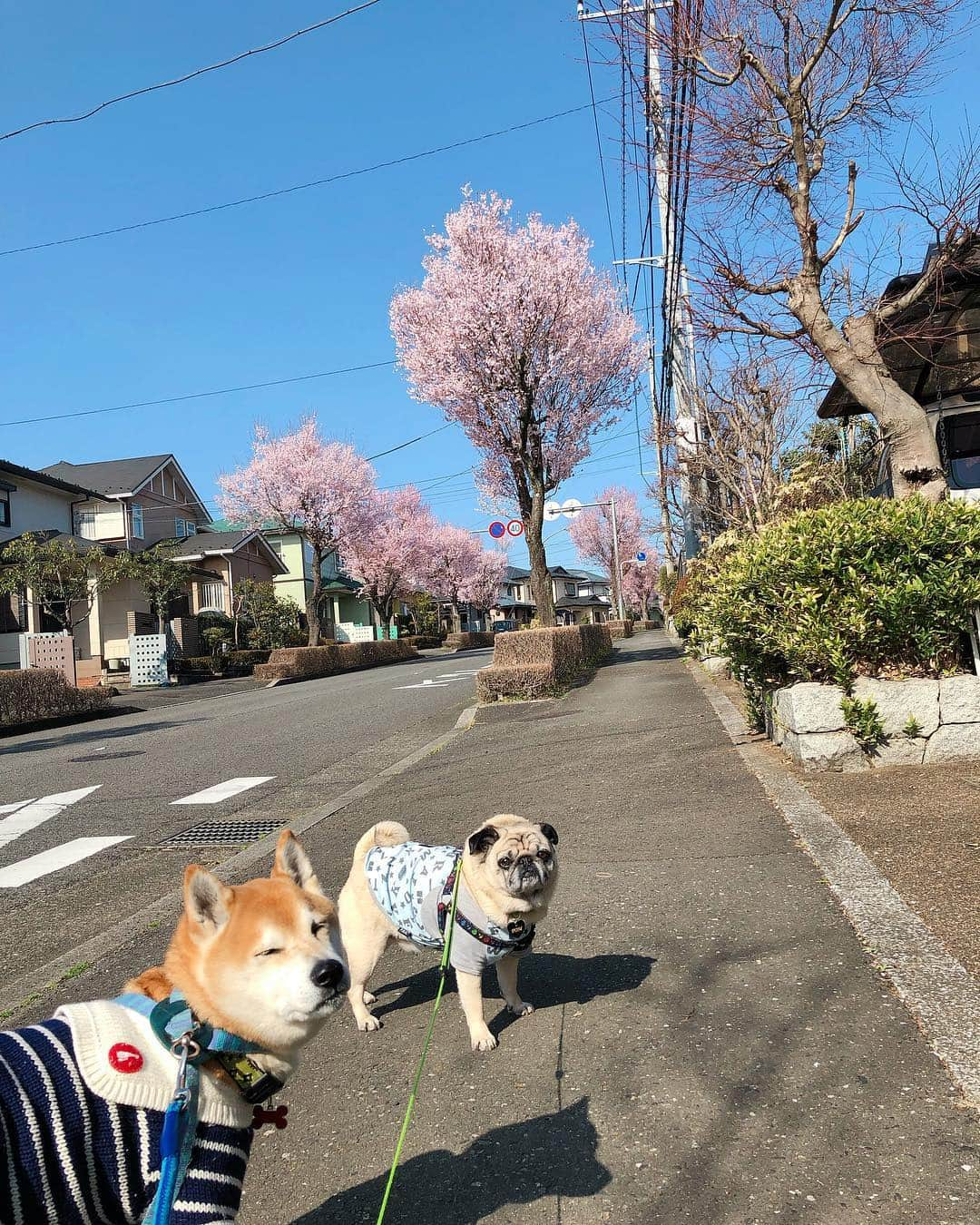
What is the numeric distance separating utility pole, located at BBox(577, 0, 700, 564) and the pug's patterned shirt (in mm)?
7186

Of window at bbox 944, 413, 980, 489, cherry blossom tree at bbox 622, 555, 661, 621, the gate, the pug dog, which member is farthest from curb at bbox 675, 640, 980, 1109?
cherry blossom tree at bbox 622, 555, 661, 621

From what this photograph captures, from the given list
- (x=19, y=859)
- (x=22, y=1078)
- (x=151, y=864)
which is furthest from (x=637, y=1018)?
(x=19, y=859)

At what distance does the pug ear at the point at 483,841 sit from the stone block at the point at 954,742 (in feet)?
14.0

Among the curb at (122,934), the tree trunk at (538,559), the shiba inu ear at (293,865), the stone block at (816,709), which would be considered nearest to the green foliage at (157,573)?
the tree trunk at (538,559)

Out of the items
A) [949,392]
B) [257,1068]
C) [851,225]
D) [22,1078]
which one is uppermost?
[851,225]

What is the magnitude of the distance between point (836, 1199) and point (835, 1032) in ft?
2.71

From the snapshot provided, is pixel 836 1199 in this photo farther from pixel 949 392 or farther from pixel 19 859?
pixel 949 392

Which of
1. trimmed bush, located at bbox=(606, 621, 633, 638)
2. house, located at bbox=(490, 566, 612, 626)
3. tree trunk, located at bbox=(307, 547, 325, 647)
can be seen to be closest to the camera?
tree trunk, located at bbox=(307, 547, 325, 647)

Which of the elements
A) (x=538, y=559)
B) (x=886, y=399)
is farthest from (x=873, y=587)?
(x=538, y=559)

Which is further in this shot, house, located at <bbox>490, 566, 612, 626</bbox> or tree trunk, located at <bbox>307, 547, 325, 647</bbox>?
house, located at <bbox>490, 566, 612, 626</bbox>

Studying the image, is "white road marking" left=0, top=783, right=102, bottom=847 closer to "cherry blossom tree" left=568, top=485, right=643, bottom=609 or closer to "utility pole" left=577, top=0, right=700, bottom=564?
"utility pole" left=577, top=0, right=700, bottom=564

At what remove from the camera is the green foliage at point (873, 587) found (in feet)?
20.5

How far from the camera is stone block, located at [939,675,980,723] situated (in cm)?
613

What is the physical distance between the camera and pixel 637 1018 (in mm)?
3252
